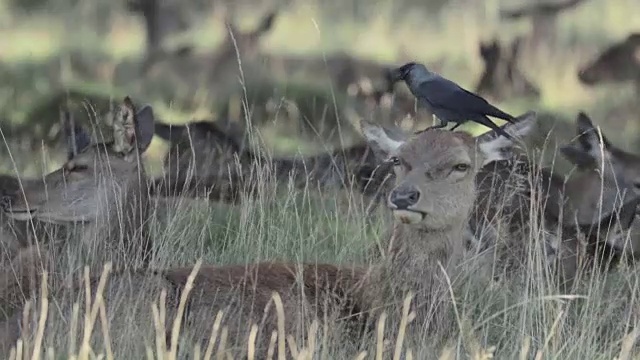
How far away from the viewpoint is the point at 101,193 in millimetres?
7230

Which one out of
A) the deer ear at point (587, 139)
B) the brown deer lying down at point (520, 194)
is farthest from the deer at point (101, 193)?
the deer ear at point (587, 139)

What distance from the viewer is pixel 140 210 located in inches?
283

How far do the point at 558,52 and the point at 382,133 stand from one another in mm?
3387

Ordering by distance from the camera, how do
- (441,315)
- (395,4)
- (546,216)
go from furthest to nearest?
(395,4), (546,216), (441,315)

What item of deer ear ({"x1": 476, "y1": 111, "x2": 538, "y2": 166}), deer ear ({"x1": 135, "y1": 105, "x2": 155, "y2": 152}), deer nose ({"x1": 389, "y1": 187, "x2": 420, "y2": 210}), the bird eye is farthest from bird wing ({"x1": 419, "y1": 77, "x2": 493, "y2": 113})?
deer ear ({"x1": 135, "y1": 105, "x2": 155, "y2": 152})

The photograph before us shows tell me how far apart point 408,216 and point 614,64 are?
4.18 meters

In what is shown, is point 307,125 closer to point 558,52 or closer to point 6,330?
point 558,52

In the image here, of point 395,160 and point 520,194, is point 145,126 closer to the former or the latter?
point 520,194

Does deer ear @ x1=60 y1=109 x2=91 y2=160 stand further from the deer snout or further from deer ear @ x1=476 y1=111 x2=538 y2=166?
the deer snout

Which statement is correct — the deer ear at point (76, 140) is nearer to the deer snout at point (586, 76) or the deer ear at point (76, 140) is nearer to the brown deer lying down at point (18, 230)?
the brown deer lying down at point (18, 230)

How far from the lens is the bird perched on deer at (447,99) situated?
655cm

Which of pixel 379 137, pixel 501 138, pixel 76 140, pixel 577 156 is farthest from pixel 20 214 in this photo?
pixel 577 156

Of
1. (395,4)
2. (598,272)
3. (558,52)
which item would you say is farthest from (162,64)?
(598,272)

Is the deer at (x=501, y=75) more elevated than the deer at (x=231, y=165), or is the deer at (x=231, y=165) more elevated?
the deer at (x=501, y=75)
